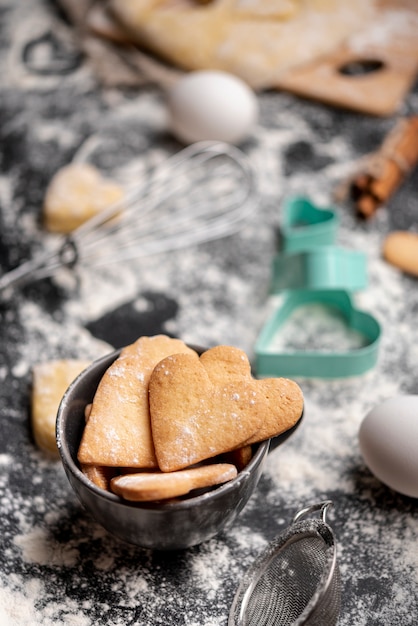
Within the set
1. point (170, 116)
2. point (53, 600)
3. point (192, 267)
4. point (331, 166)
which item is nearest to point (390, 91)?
point (331, 166)

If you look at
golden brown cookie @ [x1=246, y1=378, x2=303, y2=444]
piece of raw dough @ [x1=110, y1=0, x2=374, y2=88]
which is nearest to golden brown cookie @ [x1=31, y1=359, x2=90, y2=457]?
golden brown cookie @ [x1=246, y1=378, x2=303, y2=444]

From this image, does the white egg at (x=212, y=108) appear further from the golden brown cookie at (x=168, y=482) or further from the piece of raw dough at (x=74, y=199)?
the golden brown cookie at (x=168, y=482)

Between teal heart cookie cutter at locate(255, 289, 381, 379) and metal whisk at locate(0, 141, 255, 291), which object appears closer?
teal heart cookie cutter at locate(255, 289, 381, 379)

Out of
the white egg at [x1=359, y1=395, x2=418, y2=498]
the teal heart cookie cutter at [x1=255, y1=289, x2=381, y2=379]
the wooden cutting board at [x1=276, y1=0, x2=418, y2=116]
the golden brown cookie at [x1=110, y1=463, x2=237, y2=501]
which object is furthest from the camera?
the wooden cutting board at [x1=276, y1=0, x2=418, y2=116]

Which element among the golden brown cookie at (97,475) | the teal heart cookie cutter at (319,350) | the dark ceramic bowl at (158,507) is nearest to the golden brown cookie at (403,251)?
the teal heart cookie cutter at (319,350)

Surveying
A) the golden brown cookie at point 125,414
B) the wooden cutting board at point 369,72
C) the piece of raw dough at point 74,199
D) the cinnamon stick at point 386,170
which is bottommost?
the piece of raw dough at point 74,199

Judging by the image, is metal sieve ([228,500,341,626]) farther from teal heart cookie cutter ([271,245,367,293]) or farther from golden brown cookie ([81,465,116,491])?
teal heart cookie cutter ([271,245,367,293])
